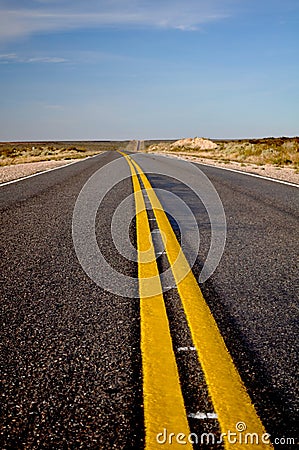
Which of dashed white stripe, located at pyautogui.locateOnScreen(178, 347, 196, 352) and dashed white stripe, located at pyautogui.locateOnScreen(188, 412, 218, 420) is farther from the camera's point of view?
dashed white stripe, located at pyautogui.locateOnScreen(178, 347, 196, 352)

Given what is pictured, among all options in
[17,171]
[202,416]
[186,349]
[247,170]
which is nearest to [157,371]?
[186,349]

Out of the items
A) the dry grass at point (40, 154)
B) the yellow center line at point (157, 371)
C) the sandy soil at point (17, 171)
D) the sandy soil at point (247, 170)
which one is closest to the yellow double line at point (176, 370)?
the yellow center line at point (157, 371)

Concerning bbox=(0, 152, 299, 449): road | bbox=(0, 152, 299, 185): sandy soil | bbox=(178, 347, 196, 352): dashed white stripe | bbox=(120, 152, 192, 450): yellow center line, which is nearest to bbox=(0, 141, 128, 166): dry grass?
bbox=(0, 152, 299, 185): sandy soil

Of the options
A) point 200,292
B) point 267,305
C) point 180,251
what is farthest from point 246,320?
point 180,251

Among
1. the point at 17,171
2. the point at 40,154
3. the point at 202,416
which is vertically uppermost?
the point at 40,154

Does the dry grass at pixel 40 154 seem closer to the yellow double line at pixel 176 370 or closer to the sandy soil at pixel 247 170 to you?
the sandy soil at pixel 247 170

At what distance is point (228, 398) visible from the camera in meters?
2.06

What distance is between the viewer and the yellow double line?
73.5 inches

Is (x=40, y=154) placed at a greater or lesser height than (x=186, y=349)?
greater

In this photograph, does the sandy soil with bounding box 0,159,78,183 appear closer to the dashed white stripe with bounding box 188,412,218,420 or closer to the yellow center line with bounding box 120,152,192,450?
the yellow center line with bounding box 120,152,192,450

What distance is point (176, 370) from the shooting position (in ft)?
7.58

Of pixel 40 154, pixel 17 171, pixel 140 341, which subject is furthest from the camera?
pixel 40 154

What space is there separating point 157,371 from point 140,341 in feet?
1.23

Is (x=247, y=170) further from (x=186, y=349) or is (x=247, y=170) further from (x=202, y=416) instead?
(x=202, y=416)
